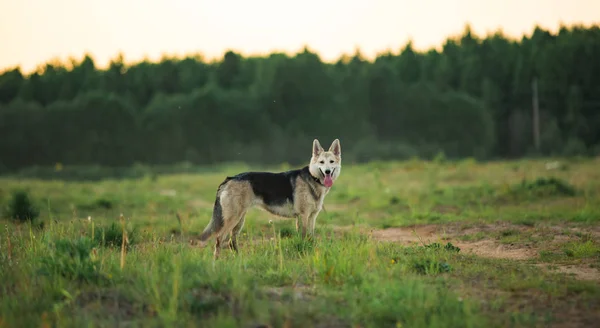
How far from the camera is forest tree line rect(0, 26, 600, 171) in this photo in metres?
48.8

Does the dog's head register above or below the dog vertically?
above

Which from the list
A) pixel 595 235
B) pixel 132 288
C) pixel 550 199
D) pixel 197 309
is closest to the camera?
pixel 197 309

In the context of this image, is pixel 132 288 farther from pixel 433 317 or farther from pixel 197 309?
pixel 433 317

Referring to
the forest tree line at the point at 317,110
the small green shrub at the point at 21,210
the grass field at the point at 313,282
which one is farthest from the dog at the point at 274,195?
the forest tree line at the point at 317,110

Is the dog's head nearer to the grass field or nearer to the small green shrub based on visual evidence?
the grass field

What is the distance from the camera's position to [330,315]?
588 cm

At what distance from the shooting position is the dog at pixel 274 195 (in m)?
9.70

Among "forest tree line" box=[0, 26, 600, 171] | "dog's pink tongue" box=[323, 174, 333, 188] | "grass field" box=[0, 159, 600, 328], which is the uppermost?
"forest tree line" box=[0, 26, 600, 171]

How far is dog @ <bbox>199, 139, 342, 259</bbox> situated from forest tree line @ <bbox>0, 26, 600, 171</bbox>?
36.7 metres

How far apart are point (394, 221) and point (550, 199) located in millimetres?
5835

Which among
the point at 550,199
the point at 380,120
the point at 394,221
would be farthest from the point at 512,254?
the point at 380,120

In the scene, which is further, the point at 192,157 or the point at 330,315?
the point at 192,157

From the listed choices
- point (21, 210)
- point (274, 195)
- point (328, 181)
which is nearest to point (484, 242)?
point (328, 181)

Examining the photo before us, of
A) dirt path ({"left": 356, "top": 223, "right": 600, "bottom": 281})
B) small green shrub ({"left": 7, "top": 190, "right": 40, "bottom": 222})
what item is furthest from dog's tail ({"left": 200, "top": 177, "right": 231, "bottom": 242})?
small green shrub ({"left": 7, "top": 190, "right": 40, "bottom": 222})
